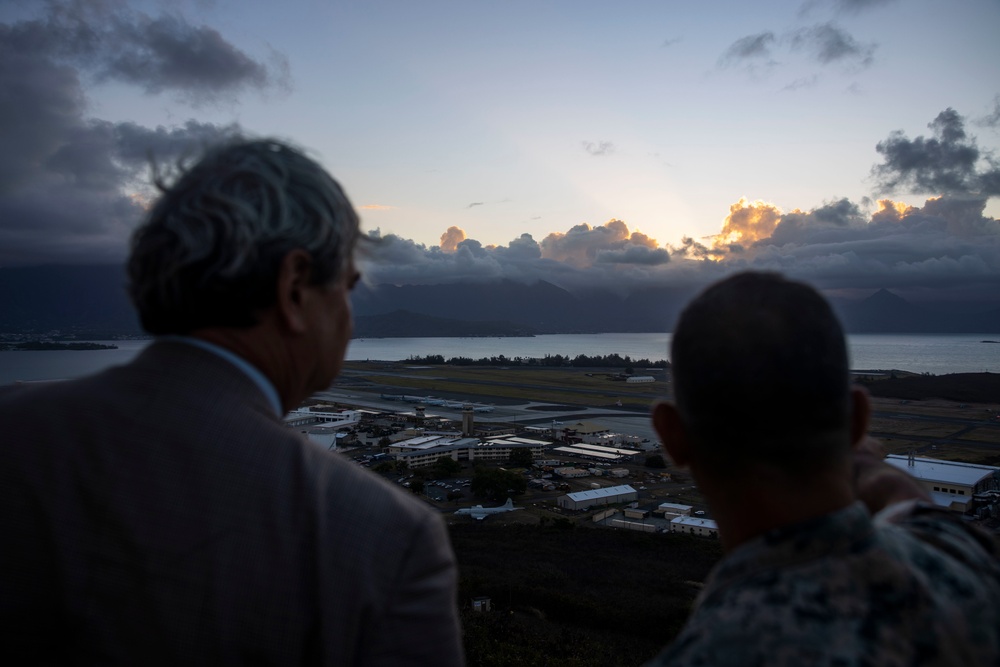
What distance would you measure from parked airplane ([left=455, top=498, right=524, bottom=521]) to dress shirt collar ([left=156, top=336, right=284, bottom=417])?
37.7ft

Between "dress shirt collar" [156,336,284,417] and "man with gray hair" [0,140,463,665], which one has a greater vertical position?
"dress shirt collar" [156,336,284,417]

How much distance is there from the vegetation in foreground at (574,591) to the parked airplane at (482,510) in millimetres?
1146

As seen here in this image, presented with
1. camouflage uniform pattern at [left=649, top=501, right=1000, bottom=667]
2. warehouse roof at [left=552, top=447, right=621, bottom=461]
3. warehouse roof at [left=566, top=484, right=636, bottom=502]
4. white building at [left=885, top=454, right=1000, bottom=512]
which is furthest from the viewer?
warehouse roof at [left=552, top=447, right=621, bottom=461]

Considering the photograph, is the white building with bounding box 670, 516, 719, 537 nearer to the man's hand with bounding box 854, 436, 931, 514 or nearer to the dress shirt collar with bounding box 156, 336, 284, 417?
the man's hand with bounding box 854, 436, 931, 514

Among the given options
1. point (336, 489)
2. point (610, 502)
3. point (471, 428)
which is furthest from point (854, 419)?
point (471, 428)

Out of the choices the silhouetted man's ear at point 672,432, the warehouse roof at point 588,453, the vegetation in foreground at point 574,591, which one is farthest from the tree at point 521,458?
the silhouetted man's ear at point 672,432

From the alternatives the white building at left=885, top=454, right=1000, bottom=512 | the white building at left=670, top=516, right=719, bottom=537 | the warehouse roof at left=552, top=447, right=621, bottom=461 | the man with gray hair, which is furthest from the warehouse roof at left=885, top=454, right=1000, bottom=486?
the man with gray hair

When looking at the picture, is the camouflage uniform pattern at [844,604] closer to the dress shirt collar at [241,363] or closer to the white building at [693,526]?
the dress shirt collar at [241,363]

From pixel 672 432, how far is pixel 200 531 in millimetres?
503

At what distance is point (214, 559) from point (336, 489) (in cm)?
12

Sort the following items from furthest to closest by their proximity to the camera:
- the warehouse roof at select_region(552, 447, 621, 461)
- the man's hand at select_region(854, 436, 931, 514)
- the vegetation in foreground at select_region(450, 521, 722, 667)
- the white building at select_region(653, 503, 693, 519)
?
the warehouse roof at select_region(552, 447, 621, 461) < the white building at select_region(653, 503, 693, 519) < the vegetation in foreground at select_region(450, 521, 722, 667) < the man's hand at select_region(854, 436, 931, 514)

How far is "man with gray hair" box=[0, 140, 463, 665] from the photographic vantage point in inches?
20.9

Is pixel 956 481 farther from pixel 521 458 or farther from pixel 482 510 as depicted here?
pixel 521 458

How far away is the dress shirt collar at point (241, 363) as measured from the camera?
0.64 meters
